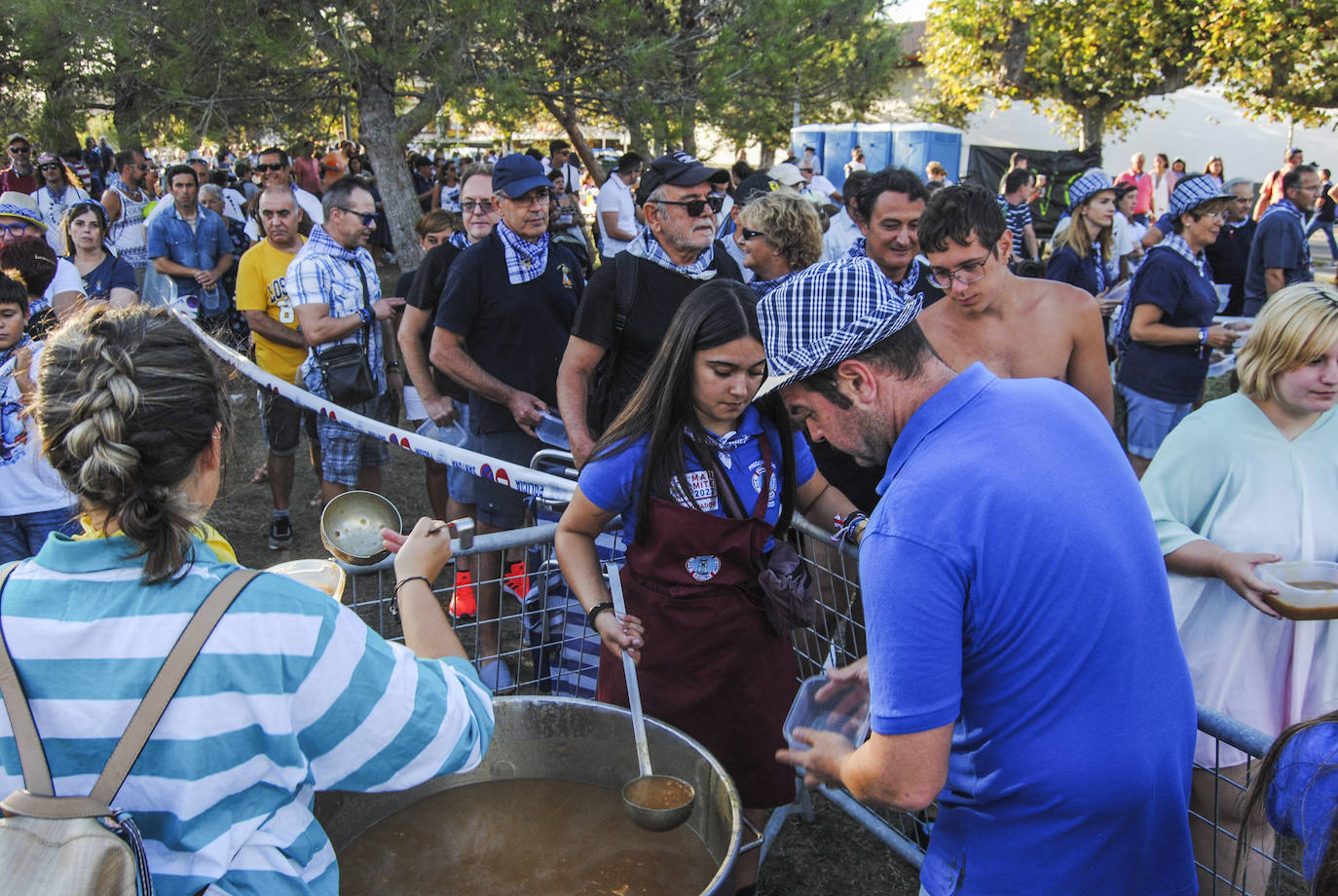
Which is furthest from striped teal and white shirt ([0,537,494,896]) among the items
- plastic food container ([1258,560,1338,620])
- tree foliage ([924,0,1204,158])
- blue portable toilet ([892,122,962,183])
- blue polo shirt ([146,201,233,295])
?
tree foliage ([924,0,1204,158])

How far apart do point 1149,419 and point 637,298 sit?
11.9 feet

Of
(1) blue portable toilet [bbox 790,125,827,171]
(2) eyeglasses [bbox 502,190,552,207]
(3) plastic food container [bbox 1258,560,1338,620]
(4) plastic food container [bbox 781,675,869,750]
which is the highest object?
(1) blue portable toilet [bbox 790,125,827,171]

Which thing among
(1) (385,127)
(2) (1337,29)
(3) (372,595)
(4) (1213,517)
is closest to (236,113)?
(1) (385,127)

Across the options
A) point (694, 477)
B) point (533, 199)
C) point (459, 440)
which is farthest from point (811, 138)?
point (694, 477)

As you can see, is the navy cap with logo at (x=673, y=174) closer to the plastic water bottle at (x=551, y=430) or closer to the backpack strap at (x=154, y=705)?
the plastic water bottle at (x=551, y=430)

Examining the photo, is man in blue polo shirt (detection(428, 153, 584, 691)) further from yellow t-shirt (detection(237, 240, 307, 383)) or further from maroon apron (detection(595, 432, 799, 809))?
maroon apron (detection(595, 432, 799, 809))

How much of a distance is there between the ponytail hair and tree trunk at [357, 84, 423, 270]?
8.80 meters

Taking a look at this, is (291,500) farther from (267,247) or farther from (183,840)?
(183,840)

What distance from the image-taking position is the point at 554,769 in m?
2.27

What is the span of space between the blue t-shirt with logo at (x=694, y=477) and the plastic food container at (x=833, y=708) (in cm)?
70

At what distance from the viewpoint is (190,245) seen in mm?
8016

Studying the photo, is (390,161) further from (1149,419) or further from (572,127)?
(1149,419)

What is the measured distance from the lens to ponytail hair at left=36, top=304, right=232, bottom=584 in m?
1.35

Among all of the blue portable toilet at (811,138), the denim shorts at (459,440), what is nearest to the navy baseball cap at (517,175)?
the denim shorts at (459,440)
